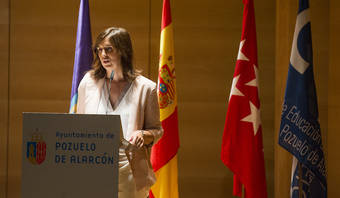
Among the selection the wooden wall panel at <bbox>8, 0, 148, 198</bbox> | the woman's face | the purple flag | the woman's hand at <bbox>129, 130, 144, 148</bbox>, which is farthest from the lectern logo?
the wooden wall panel at <bbox>8, 0, 148, 198</bbox>

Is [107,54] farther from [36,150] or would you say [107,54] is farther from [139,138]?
[36,150]

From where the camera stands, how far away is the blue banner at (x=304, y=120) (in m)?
2.89

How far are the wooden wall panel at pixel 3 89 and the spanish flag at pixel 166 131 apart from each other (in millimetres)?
1567

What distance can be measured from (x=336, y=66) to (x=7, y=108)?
3128 mm

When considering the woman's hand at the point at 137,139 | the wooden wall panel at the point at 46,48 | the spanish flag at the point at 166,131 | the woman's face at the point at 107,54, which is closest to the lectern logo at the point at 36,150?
the woman's hand at the point at 137,139

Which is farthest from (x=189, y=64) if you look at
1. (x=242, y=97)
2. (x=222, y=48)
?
(x=242, y=97)

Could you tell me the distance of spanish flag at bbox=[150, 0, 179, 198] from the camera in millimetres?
3369

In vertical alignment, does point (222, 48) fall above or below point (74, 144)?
above

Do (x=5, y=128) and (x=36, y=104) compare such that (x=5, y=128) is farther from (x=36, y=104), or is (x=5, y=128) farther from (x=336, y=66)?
(x=336, y=66)

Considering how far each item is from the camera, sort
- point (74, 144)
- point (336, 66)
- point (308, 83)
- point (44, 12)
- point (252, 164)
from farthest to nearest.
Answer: point (44, 12) → point (336, 66) → point (252, 164) → point (308, 83) → point (74, 144)

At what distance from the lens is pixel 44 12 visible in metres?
3.96

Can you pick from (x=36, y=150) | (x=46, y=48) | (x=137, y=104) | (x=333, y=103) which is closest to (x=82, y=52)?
(x=46, y=48)

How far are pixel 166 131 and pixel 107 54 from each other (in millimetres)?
1281

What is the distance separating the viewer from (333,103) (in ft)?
12.1
